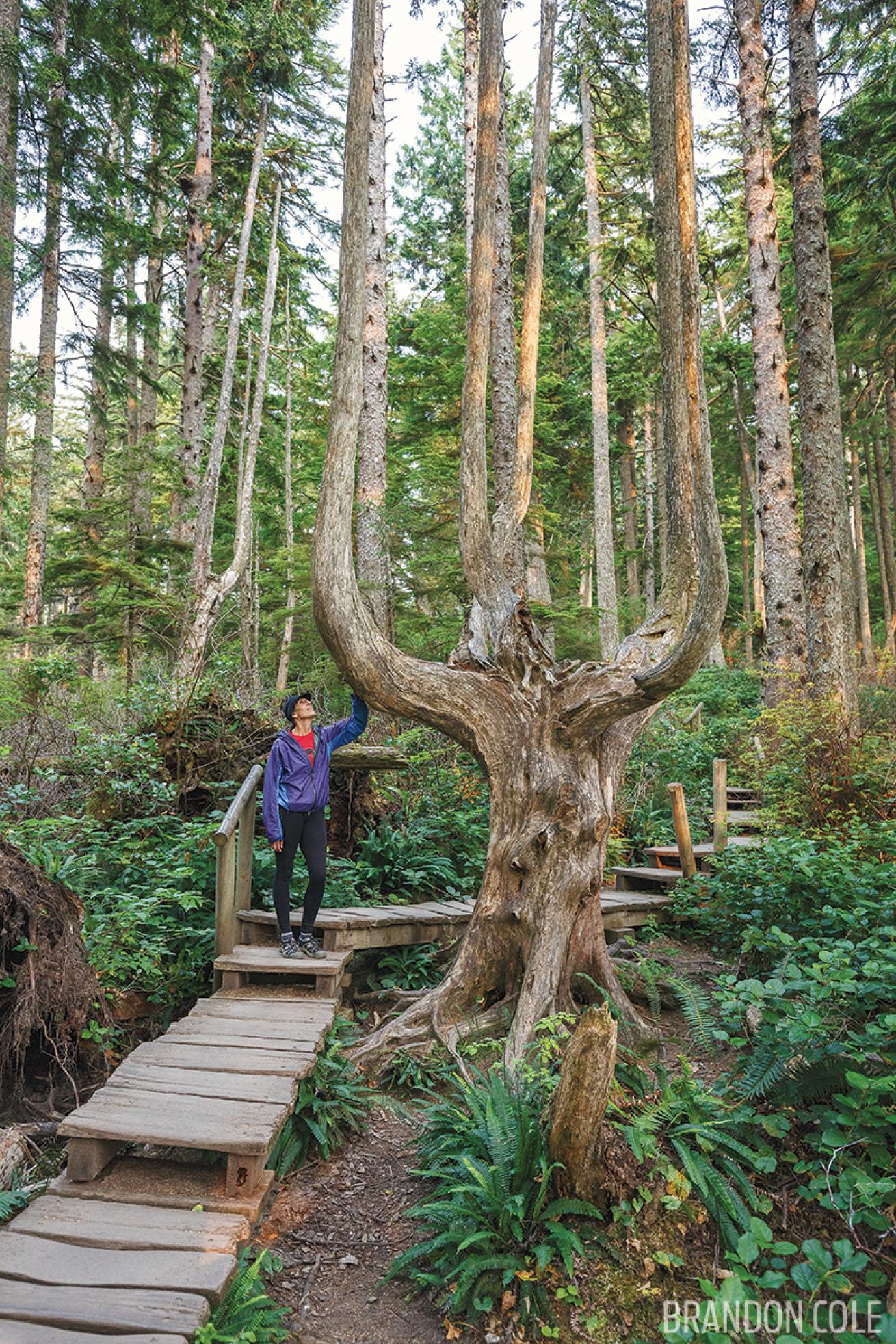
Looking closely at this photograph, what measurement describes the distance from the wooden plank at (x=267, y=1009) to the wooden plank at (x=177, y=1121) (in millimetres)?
1088

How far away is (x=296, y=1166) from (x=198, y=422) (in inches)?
538

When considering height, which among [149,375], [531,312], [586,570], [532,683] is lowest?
[532,683]

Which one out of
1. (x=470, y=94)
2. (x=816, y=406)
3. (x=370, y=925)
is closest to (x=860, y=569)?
(x=816, y=406)

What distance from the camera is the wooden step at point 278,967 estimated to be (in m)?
5.32

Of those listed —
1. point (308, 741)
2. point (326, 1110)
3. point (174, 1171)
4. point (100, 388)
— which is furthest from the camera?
point (100, 388)

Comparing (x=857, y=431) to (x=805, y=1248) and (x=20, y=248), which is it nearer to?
(x=20, y=248)

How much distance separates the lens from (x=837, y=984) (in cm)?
340

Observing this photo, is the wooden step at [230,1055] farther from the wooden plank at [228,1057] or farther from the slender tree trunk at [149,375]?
the slender tree trunk at [149,375]

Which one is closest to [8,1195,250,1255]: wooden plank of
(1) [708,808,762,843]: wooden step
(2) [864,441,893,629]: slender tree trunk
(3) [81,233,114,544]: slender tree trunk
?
(1) [708,808,762,843]: wooden step

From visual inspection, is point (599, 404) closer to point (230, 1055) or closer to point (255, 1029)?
point (255, 1029)

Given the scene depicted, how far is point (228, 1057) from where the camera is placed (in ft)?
13.8

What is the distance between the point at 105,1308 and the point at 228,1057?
163cm

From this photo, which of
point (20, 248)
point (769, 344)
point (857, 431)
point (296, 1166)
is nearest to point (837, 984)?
point (296, 1166)

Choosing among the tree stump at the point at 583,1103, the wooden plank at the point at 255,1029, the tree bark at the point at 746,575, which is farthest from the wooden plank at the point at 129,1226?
the tree bark at the point at 746,575
